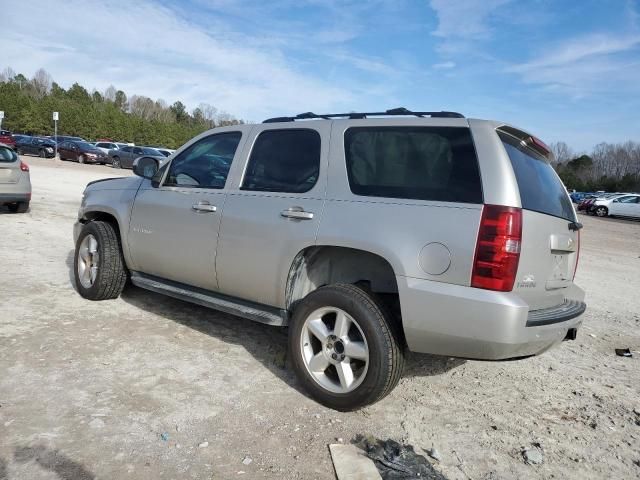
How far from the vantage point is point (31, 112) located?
58000 mm

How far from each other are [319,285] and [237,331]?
4.31 ft

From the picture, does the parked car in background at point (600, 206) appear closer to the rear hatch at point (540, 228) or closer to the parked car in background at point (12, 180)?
the parked car in background at point (12, 180)

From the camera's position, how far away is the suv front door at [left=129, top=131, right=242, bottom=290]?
4.09 meters

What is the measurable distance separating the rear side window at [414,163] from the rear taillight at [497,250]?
0.16 meters

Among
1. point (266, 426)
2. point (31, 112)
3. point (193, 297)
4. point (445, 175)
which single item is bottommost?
point (266, 426)

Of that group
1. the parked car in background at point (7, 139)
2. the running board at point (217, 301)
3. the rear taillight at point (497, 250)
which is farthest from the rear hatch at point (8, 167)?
the parked car in background at point (7, 139)

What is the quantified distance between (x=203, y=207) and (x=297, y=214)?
994mm

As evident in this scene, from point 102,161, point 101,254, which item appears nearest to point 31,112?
point 102,161

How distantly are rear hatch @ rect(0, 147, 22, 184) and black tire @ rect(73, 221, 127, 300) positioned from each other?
238 inches

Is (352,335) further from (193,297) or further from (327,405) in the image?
(193,297)

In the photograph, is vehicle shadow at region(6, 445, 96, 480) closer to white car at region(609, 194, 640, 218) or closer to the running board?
the running board

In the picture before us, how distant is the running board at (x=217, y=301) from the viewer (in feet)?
12.2

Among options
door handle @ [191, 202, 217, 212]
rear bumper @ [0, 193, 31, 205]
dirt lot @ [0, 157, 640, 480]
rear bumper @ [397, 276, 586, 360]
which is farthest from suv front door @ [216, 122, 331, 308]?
rear bumper @ [0, 193, 31, 205]

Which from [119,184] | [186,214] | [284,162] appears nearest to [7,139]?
[119,184]
